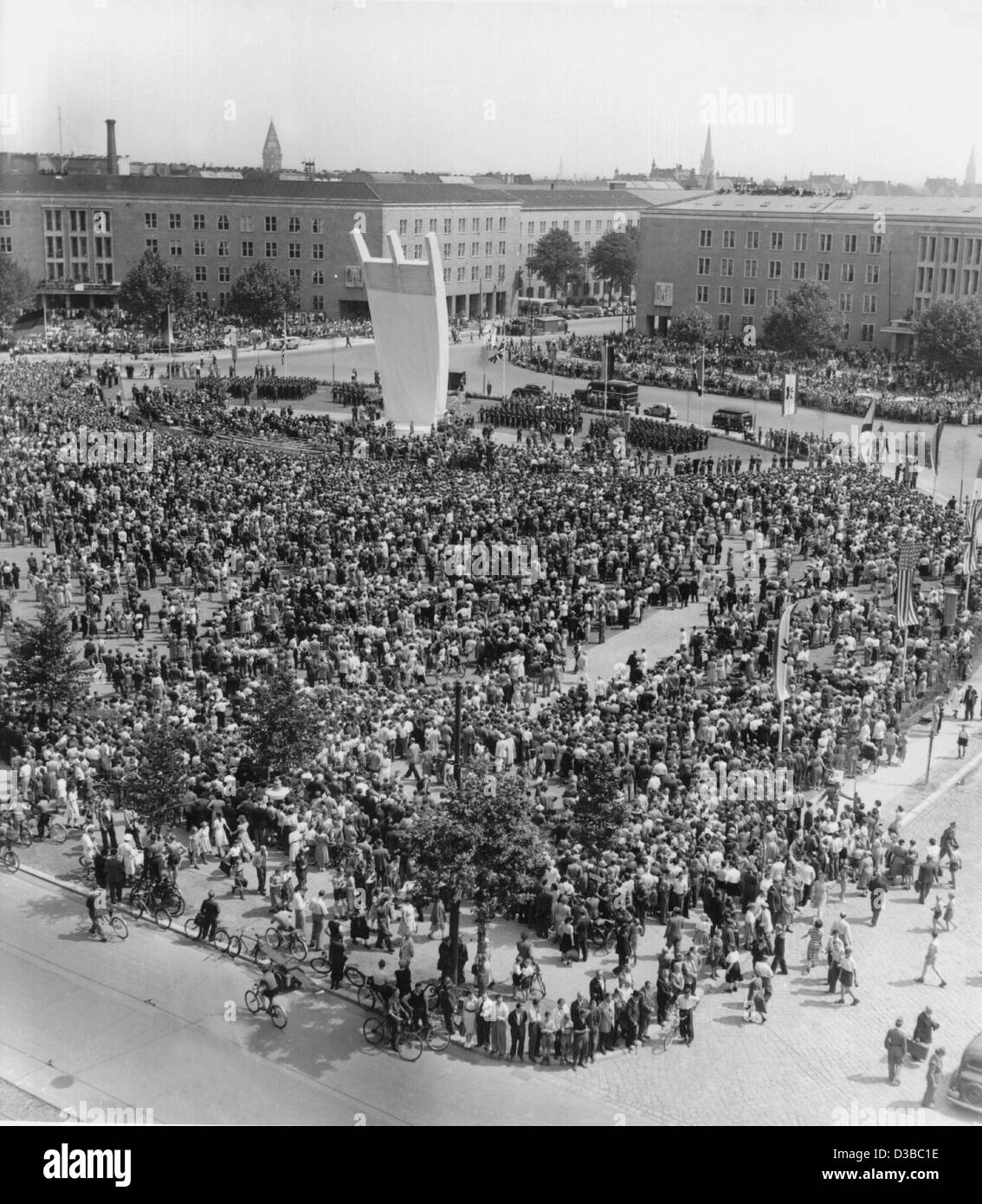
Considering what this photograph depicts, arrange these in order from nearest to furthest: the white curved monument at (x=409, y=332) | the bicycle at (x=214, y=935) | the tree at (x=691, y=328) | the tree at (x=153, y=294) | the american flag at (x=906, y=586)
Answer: the bicycle at (x=214, y=935) < the american flag at (x=906, y=586) < the white curved monument at (x=409, y=332) < the tree at (x=153, y=294) < the tree at (x=691, y=328)

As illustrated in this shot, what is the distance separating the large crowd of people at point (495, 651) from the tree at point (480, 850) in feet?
2.55

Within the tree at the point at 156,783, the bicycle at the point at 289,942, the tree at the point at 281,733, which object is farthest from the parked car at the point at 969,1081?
the tree at the point at 156,783

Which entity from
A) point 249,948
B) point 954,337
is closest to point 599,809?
point 249,948

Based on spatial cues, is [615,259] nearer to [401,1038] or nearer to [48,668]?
[48,668]

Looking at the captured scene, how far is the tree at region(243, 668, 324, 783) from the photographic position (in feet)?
88.8

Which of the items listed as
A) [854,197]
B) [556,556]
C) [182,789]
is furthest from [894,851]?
[854,197]

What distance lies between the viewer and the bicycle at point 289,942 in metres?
22.7

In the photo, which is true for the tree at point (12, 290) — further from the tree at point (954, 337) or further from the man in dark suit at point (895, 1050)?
the man in dark suit at point (895, 1050)

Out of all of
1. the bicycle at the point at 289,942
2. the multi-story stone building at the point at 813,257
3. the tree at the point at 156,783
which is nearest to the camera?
the bicycle at the point at 289,942

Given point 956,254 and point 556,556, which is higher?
point 956,254

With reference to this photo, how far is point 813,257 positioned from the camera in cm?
9625
